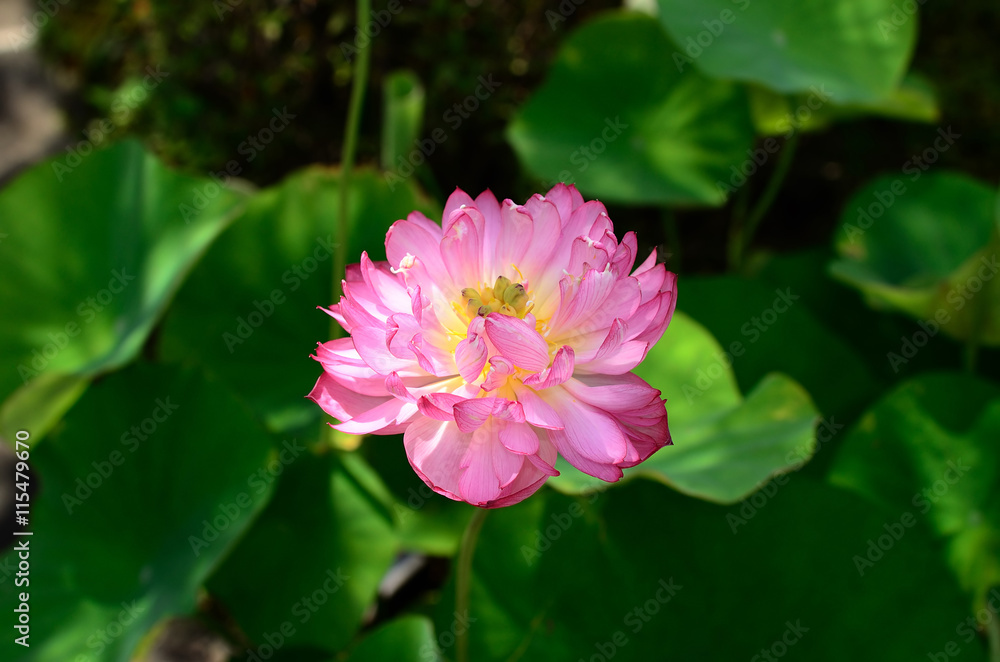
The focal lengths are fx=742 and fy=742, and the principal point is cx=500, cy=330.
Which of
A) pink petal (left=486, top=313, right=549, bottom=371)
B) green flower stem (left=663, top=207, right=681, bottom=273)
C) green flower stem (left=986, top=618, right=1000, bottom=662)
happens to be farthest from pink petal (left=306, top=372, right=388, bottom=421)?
green flower stem (left=663, top=207, right=681, bottom=273)

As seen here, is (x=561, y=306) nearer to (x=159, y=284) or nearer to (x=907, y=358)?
(x=159, y=284)

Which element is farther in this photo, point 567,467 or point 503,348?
point 567,467

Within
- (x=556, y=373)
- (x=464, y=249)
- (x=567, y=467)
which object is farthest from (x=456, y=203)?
(x=567, y=467)

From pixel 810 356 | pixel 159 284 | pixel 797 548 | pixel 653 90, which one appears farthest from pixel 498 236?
pixel 653 90

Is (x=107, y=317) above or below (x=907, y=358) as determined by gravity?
above

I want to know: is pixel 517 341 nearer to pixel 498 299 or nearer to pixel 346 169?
pixel 498 299

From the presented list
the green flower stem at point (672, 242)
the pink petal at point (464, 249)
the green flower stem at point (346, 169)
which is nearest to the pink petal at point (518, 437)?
the pink petal at point (464, 249)
